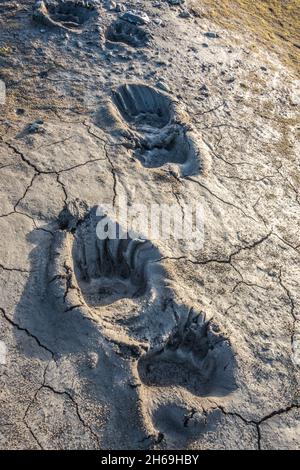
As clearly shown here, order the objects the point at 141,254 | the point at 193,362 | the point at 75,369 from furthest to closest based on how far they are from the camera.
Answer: the point at 141,254
the point at 193,362
the point at 75,369

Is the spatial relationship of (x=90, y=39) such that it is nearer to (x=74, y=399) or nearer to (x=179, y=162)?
(x=179, y=162)

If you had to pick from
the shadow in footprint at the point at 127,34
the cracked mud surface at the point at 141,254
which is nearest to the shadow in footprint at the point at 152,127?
the cracked mud surface at the point at 141,254

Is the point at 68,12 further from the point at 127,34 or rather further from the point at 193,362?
the point at 193,362

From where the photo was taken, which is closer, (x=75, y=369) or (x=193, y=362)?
(x=75, y=369)

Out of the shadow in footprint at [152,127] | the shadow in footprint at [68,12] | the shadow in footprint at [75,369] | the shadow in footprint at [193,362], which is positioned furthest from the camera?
the shadow in footprint at [68,12]

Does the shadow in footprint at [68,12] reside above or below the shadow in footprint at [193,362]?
above

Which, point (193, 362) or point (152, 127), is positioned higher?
point (152, 127)

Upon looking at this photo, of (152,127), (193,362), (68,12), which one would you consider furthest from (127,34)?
(193,362)

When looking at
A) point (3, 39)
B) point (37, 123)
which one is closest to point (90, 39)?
point (3, 39)

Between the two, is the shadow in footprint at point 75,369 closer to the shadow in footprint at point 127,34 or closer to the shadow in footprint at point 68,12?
the shadow in footprint at point 127,34
